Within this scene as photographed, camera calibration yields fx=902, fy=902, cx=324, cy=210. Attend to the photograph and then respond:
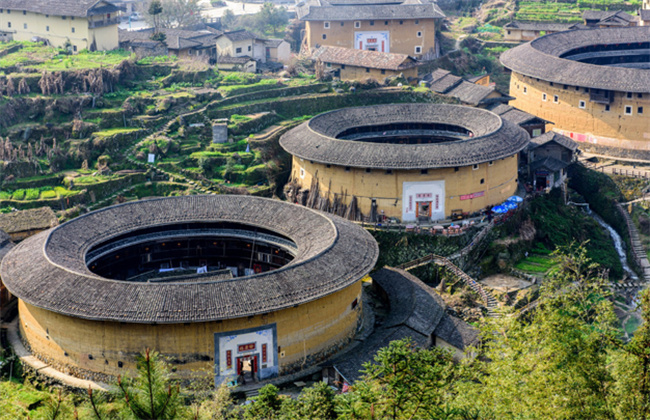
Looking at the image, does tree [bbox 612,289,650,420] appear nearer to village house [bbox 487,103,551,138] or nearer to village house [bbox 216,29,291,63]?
village house [bbox 487,103,551,138]

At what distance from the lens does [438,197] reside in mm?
67250

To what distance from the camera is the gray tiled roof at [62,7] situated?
86688mm

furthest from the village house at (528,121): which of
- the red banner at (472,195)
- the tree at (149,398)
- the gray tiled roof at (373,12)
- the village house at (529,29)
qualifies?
the tree at (149,398)

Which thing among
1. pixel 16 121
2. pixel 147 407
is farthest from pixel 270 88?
pixel 147 407

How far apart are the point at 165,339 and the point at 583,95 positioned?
51.5 metres

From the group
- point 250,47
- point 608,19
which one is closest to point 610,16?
point 608,19

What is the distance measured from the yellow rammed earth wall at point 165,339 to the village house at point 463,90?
3825cm

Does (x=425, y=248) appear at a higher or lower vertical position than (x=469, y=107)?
lower

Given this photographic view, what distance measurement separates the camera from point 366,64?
296ft

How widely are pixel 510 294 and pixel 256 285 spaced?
2107 centimetres

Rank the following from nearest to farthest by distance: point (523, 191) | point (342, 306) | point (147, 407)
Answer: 1. point (147, 407)
2. point (342, 306)
3. point (523, 191)

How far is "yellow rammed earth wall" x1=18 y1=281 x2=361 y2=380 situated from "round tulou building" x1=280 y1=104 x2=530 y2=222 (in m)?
16.7

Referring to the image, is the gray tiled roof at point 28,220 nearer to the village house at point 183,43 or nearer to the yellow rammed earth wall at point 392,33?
the village house at point 183,43

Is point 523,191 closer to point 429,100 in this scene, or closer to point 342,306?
point 429,100
